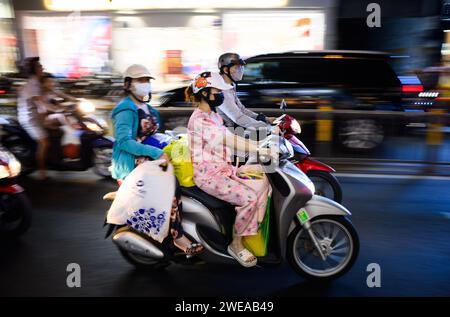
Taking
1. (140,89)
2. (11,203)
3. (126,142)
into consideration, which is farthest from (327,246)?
(11,203)

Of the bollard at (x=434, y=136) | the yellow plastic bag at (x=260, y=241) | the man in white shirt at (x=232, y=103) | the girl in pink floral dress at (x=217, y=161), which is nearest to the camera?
the girl in pink floral dress at (x=217, y=161)

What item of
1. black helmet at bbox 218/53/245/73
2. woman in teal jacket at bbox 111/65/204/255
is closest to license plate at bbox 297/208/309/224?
woman in teal jacket at bbox 111/65/204/255

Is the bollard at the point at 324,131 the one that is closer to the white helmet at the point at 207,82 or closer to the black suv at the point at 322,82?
the black suv at the point at 322,82

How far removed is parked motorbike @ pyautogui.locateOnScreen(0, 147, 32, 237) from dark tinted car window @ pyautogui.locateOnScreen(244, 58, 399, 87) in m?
5.10

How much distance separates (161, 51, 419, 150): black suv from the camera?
868 centimetres

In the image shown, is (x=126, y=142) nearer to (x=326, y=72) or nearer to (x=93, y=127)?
(x=93, y=127)

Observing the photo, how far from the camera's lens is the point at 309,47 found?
13094 millimetres

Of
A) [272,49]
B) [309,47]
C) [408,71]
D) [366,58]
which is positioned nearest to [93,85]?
[272,49]

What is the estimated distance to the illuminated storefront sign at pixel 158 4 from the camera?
12.8 metres

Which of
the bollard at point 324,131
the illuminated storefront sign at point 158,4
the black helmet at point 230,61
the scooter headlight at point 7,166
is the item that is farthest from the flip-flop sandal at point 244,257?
the illuminated storefront sign at point 158,4

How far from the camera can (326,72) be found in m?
8.79

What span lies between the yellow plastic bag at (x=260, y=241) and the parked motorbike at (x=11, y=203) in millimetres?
2555

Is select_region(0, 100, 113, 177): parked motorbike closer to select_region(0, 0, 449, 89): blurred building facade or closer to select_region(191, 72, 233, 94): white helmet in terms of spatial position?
select_region(191, 72, 233, 94): white helmet

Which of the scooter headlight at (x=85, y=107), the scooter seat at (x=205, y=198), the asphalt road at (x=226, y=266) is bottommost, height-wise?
the asphalt road at (x=226, y=266)
